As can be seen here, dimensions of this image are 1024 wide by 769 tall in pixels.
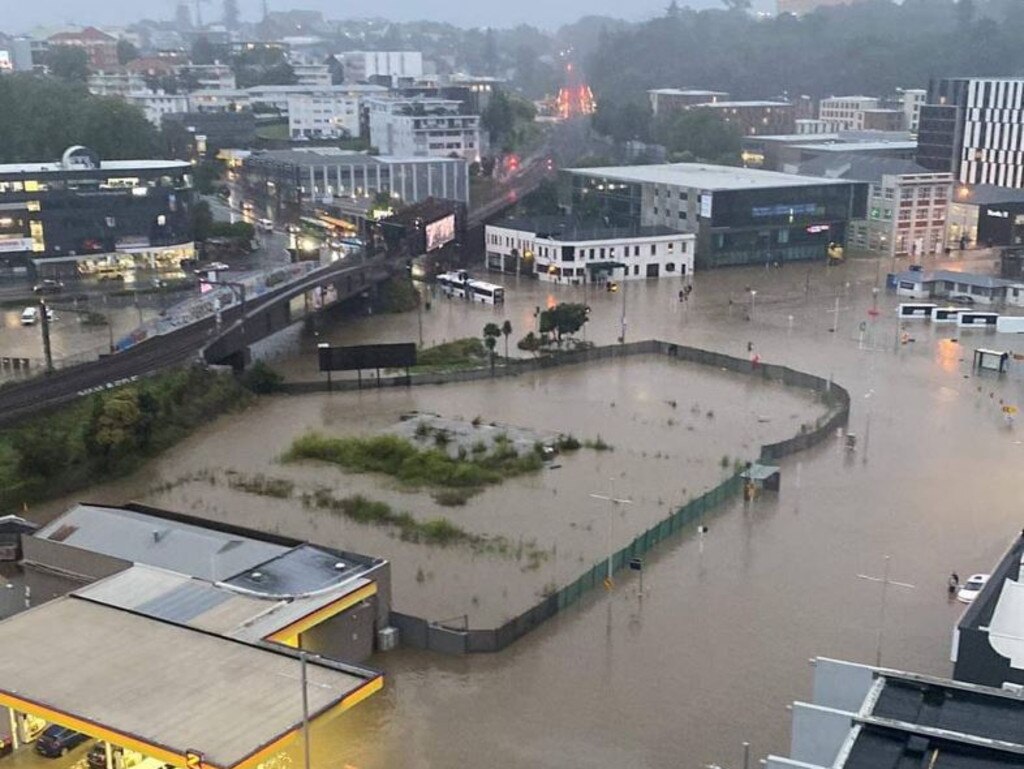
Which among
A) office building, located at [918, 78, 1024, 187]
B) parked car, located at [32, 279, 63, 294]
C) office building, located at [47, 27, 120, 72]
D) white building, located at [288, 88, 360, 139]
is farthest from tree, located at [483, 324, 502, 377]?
office building, located at [47, 27, 120, 72]

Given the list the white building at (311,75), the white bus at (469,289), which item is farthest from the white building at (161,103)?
the white bus at (469,289)

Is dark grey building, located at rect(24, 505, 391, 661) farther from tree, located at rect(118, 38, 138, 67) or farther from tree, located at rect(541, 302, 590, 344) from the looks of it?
tree, located at rect(118, 38, 138, 67)

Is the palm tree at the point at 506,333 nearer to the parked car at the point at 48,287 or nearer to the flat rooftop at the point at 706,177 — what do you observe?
the parked car at the point at 48,287

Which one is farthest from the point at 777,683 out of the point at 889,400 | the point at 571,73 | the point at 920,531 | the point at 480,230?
the point at 571,73

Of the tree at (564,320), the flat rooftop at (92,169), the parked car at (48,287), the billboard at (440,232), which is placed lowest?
the parked car at (48,287)

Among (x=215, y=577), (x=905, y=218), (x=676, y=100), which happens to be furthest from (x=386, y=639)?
Result: (x=676, y=100)

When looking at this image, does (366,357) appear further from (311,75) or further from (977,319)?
(311,75)
